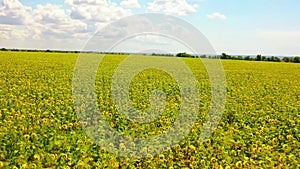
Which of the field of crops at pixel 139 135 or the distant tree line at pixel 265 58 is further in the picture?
the distant tree line at pixel 265 58

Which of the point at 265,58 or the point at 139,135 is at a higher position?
the point at 265,58

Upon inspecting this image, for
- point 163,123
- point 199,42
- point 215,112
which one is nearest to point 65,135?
point 163,123

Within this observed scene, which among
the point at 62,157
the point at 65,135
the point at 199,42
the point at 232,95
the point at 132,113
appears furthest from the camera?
the point at 232,95

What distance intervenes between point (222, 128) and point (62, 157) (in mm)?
4625

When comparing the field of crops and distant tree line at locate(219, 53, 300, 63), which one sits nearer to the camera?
the field of crops

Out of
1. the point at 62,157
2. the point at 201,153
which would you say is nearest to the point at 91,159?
the point at 62,157

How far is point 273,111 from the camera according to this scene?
12.0 meters

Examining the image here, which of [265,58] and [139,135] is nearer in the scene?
[139,135]

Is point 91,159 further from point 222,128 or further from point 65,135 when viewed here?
point 222,128

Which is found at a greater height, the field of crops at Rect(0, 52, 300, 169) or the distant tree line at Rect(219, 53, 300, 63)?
the distant tree line at Rect(219, 53, 300, 63)

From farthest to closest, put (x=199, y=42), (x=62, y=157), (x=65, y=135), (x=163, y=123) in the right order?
(x=163, y=123), (x=199, y=42), (x=65, y=135), (x=62, y=157)

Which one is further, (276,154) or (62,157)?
(276,154)

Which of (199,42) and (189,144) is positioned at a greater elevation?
(199,42)

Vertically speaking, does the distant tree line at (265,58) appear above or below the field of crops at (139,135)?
above
